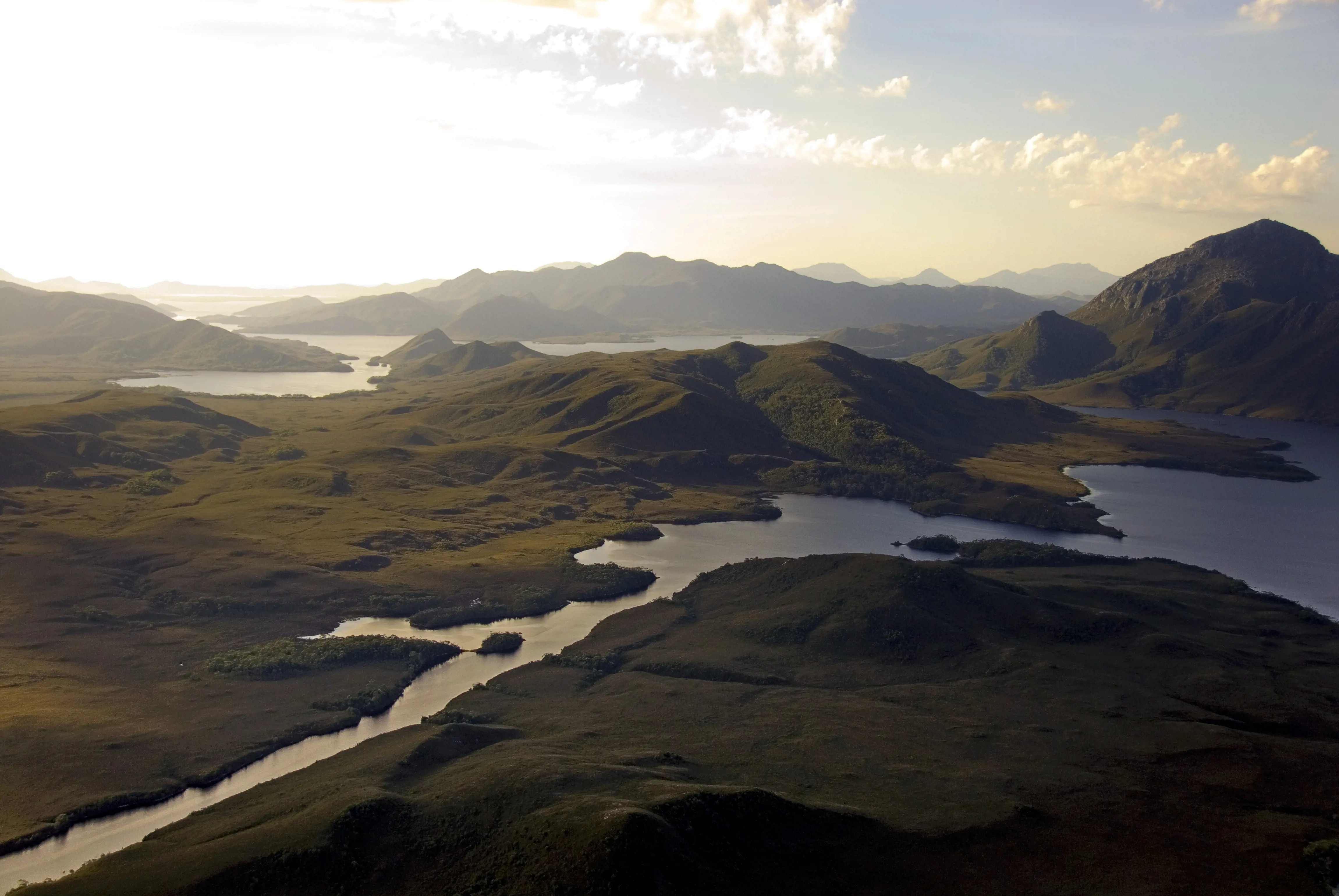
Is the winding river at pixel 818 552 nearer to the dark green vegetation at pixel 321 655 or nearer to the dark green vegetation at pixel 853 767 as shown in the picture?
the dark green vegetation at pixel 321 655

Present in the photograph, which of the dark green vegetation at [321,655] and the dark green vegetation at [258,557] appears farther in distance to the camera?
the dark green vegetation at [321,655]

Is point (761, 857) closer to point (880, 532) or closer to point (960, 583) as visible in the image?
point (960, 583)

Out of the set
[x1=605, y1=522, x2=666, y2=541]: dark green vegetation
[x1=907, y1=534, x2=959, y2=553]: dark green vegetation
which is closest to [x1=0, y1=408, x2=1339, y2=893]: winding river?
[x1=605, y1=522, x2=666, y2=541]: dark green vegetation

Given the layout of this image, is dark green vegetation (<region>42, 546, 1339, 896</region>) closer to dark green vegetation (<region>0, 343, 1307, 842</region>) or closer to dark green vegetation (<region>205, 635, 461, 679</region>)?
dark green vegetation (<region>205, 635, 461, 679</region>)

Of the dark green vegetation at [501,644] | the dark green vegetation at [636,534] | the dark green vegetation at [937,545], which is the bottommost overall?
the dark green vegetation at [501,644]

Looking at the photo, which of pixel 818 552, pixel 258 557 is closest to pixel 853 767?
pixel 818 552

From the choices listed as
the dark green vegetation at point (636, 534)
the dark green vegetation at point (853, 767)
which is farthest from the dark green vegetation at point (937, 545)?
the dark green vegetation at point (636, 534)
